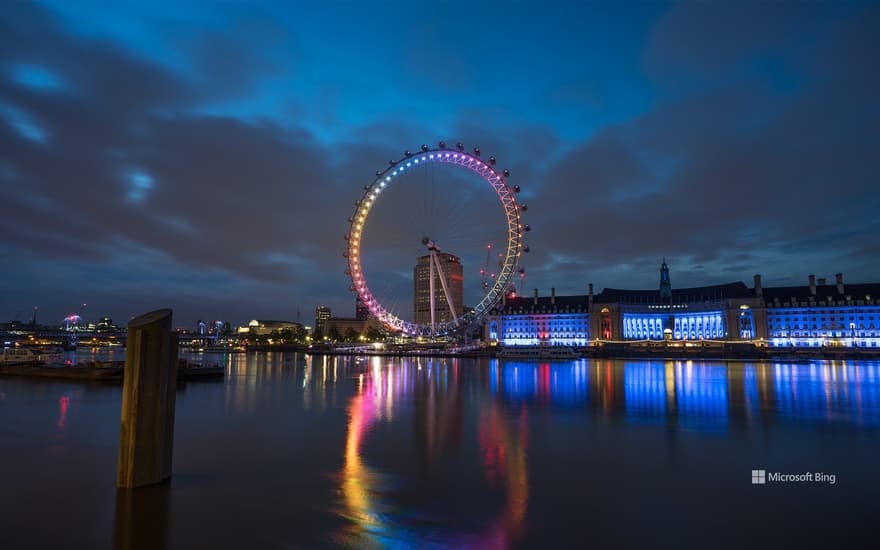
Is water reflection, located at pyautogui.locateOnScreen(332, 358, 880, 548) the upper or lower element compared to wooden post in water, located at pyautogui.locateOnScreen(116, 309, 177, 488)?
lower

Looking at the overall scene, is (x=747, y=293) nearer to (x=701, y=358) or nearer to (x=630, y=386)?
(x=701, y=358)

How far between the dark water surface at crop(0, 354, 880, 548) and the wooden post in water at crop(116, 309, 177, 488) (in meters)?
0.59

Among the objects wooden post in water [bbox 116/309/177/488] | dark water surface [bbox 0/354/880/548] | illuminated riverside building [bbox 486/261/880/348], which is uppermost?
illuminated riverside building [bbox 486/261/880/348]

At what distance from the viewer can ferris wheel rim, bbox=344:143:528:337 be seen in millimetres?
61781

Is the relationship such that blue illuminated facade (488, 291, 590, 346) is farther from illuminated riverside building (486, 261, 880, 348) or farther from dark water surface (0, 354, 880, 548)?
dark water surface (0, 354, 880, 548)

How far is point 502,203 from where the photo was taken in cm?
6184

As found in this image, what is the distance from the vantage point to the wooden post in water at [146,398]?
10.7 metres

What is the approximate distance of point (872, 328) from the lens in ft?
390

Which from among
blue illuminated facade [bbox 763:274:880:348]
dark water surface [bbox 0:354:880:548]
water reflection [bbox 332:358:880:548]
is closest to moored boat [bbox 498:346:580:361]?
water reflection [bbox 332:358:880:548]

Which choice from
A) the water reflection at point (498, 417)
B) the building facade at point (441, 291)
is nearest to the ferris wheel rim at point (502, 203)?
the water reflection at point (498, 417)

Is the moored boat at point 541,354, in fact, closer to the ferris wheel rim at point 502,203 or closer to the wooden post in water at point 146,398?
the ferris wheel rim at point 502,203

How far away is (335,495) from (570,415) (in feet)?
44.2

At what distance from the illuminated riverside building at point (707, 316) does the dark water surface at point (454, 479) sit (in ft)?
293

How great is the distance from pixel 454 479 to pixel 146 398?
6.84 meters
